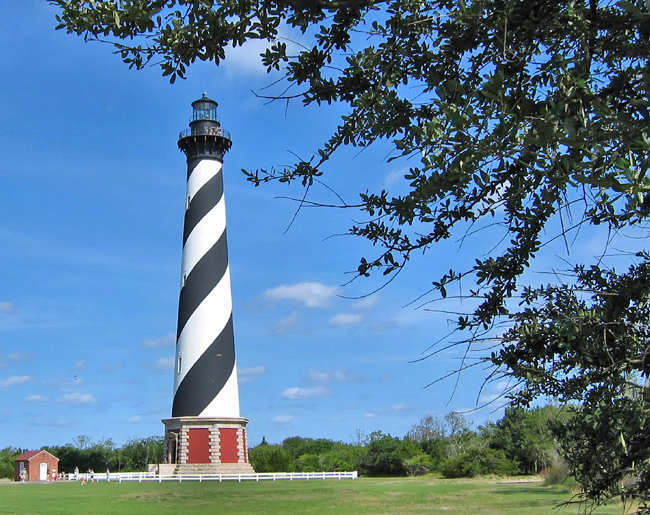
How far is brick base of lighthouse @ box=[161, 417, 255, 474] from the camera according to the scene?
3009 cm

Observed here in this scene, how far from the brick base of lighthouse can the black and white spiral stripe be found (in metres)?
0.43

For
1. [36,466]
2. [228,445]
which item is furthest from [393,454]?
[36,466]

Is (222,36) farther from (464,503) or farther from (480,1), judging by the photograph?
(464,503)

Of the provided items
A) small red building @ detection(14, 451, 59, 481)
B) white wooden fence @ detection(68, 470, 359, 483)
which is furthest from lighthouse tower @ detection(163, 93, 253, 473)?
small red building @ detection(14, 451, 59, 481)

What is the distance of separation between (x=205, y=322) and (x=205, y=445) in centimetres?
539

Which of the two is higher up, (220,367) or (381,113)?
(220,367)

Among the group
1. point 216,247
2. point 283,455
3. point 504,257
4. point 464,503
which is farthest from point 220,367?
point 504,257

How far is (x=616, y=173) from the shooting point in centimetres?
218

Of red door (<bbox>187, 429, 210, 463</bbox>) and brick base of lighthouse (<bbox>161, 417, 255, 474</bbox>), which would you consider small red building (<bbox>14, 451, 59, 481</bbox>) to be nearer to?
brick base of lighthouse (<bbox>161, 417, 255, 474</bbox>)

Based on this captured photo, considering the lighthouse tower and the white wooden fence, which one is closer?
the white wooden fence

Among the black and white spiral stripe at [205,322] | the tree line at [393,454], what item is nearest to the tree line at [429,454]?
the tree line at [393,454]

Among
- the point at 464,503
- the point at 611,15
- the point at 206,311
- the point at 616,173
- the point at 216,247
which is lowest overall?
the point at 464,503

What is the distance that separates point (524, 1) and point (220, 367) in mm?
28848

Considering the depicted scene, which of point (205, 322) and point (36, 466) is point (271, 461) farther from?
point (36, 466)
